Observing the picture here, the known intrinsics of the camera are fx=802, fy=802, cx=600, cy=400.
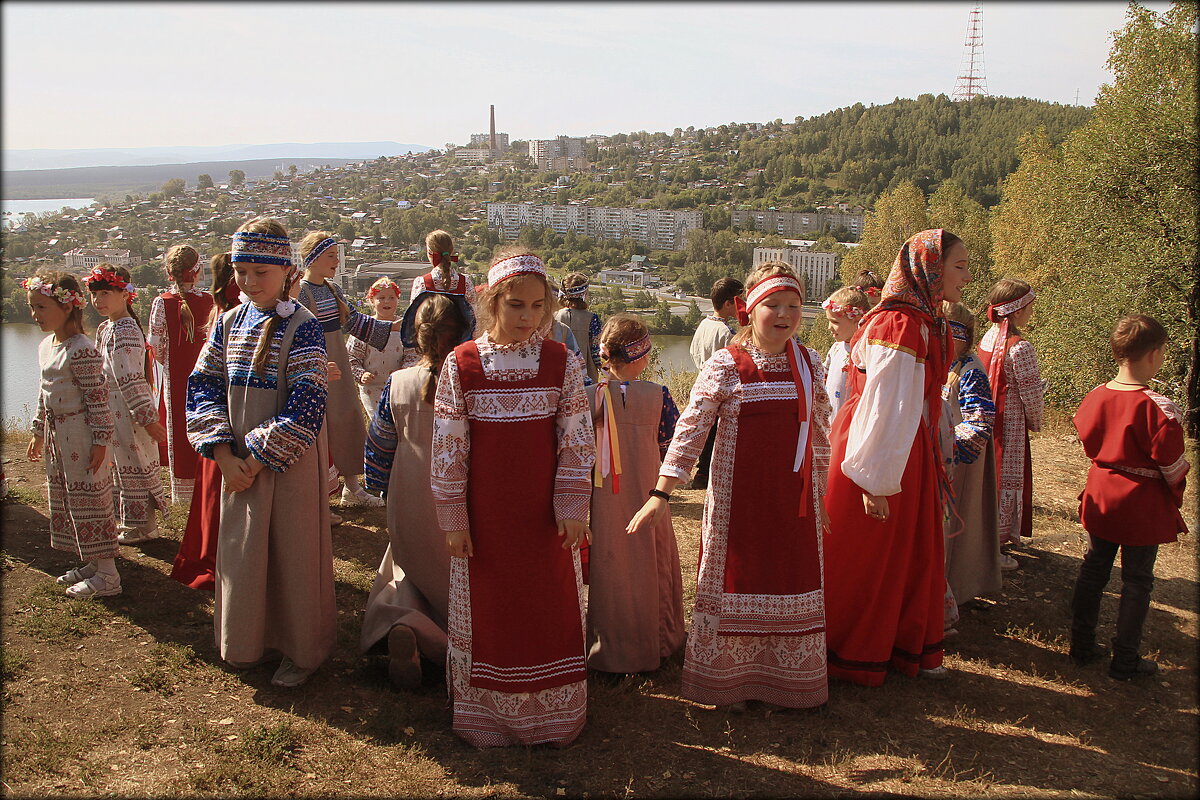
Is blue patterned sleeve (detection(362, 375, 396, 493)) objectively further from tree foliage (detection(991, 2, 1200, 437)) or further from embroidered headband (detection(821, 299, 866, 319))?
tree foliage (detection(991, 2, 1200, 437))

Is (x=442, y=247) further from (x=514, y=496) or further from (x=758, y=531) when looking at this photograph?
(x=758, y=531)

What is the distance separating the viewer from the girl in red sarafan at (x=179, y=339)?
5996mm

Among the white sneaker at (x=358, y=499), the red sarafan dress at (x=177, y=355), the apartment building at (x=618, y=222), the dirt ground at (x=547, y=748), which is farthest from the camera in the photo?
the apartment building at (x=618, y=222)

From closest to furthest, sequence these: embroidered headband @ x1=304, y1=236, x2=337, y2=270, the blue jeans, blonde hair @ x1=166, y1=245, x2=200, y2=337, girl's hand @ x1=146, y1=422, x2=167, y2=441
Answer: the blue jeans < girl's hand @ x1=146, y1=422, x2=167, y2=441 < embroidered headband @ x1=304, y1=236, x2=337, y2=270 < blonde hair @ x1=166, y1=245, x2=200, y2=337

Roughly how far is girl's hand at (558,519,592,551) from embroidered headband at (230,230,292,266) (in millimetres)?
1781

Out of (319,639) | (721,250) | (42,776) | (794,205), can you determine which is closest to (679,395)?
(319,639)

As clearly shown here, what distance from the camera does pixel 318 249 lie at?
5.53 meters

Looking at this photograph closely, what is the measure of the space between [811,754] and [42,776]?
3055 mm

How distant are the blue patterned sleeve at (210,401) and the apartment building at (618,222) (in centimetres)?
4710

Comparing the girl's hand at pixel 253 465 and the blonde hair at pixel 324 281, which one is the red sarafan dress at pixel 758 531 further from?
the blonde hair at pixel 324 281

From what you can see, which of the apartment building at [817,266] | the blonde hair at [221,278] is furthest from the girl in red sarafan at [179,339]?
the apartment building at [817,266]

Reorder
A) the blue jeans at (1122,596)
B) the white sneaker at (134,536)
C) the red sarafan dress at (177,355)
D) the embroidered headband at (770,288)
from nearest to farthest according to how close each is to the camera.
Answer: the embroidered headband at (770,288), the blue jeans at (1122,596), the white sneaker at (134,536), the red sarafan dress at (177,355)

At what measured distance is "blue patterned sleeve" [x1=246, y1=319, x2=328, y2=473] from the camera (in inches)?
137

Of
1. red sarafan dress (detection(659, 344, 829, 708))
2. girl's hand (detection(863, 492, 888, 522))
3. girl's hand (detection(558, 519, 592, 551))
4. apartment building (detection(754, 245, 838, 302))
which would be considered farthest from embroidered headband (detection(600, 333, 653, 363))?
apartment building (detection(754, 245, 838, 302))
